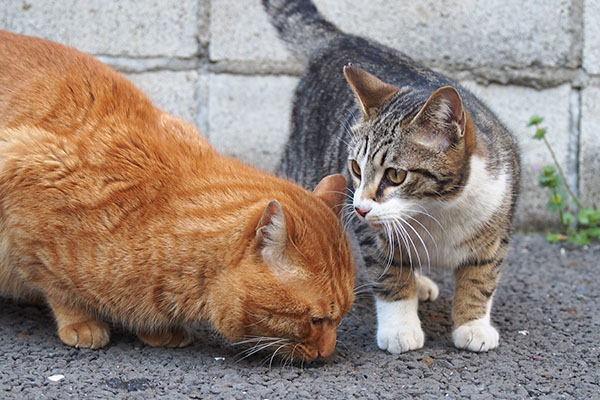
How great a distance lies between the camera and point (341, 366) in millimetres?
2781

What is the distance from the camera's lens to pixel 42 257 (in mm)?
2760

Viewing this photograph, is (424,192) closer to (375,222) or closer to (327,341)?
(375,222)

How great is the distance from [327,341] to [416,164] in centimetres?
82

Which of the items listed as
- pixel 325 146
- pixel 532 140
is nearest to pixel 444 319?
pixel 325 146

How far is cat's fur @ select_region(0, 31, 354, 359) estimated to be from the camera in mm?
2541

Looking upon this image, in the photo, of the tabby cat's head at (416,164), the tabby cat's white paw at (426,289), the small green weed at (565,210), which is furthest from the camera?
the small green weed at (565,210)

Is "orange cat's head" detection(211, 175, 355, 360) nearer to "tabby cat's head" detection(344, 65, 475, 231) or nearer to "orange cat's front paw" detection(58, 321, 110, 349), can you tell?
"tabby cat's head" detection(344, 65, 475, 231)

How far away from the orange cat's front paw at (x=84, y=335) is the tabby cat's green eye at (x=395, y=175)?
4.60 feet

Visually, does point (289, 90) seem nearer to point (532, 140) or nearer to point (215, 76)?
point (215, 76)

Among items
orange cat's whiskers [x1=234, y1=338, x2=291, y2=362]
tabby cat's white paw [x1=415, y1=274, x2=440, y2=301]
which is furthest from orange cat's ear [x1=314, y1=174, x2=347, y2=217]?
tabby cat's white paw [x1=415, y1=274, x2=440, y2=301]

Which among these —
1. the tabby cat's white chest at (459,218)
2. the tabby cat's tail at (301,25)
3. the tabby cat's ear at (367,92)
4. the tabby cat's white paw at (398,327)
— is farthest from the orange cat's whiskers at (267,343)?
the tabby cat's tail at (301,25)

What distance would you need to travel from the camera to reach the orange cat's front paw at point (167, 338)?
2920 millimetres

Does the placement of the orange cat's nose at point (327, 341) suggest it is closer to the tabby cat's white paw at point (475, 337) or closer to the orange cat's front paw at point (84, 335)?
the tabby cat's white paw at point (475, 337)

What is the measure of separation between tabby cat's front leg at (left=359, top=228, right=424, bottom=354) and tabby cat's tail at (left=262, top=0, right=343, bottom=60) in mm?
1643
